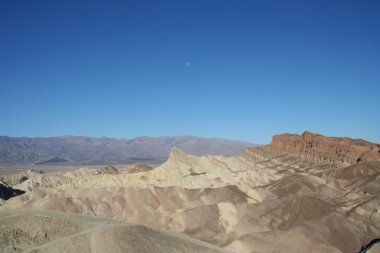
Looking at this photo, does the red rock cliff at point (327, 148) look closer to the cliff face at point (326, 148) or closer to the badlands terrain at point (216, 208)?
the cliff face at point (326, 148)

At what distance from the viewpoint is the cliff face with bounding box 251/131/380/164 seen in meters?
65.2

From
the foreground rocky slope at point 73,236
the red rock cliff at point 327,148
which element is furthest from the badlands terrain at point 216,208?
the red rock cliff at point 327,148

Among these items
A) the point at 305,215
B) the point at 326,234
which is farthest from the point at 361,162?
the point at 326,234

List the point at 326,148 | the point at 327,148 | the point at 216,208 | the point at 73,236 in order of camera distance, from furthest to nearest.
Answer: the point at 326,148 < the point at 327,148 < the point at 216,208 < the point at 73,236

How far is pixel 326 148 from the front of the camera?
7500 cm

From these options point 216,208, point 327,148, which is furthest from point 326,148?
point 216,208

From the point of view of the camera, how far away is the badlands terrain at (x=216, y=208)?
2608 centimetres

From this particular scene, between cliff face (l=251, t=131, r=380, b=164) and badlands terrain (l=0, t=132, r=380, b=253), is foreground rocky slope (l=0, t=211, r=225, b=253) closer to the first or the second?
badlands terrain (l=0, t=132, r=380, b=253)

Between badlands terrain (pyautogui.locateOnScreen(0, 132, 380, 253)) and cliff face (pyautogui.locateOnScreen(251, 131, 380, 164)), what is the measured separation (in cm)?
19

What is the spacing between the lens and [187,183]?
6406cm

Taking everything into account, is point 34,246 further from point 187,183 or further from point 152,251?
point 187,183

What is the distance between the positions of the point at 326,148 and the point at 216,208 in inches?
1134

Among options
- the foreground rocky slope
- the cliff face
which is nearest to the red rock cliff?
the cliff face

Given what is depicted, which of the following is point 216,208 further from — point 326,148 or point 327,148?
point 326,148
